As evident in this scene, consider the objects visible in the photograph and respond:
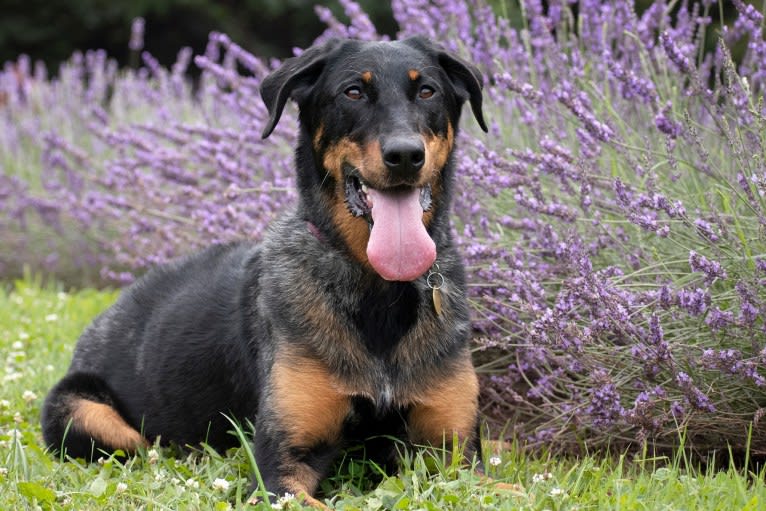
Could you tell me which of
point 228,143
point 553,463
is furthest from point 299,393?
point 228,143

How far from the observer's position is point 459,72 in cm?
394

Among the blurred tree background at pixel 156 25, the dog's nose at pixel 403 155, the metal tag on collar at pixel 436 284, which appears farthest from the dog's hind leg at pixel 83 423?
the blurred tree background at pixel 156 25

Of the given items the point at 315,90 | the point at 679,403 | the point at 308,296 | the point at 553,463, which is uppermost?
the point at 315,90

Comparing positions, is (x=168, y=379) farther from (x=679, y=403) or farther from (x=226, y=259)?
(x=679, y=403)

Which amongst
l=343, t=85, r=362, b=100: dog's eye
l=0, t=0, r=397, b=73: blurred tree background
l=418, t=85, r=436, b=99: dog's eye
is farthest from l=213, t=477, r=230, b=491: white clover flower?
l=0, t=0, r=397, b=73: blurred tree background

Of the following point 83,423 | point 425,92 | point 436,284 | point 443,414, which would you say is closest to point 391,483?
point 443,414

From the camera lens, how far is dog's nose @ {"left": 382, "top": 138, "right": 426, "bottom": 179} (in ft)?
10.9

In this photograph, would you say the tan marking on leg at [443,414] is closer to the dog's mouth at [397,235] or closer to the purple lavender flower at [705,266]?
the dog's mouth at [397,235]

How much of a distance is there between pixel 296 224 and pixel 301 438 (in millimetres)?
887

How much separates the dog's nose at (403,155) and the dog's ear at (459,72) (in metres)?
0.61

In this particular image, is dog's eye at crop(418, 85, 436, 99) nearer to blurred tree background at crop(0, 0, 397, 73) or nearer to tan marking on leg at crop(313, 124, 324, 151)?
tan marking on leg at crop(313, 124, 324, 151)

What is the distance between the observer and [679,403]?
3812mm

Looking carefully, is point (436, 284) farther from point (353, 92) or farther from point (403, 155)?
point (353, 92)

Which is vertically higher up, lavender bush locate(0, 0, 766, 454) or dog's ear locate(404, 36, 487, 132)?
dog's ear locate(404, 36, 487, 132)
